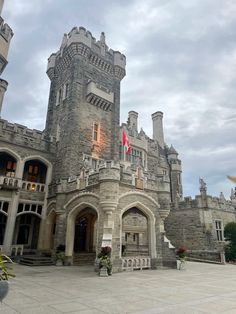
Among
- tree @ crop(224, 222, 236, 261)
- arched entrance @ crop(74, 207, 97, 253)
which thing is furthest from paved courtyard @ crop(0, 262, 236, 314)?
tree @ crop(224, 222, 236, 261)

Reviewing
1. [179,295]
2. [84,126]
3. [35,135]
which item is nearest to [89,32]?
[84,126]

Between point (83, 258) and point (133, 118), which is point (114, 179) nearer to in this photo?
point (83, 258)

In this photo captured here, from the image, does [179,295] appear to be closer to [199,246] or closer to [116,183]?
[116,183]

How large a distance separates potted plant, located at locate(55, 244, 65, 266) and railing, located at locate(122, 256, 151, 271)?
4475 millimetres

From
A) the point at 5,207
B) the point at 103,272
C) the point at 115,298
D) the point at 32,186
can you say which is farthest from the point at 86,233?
the point at 115,298

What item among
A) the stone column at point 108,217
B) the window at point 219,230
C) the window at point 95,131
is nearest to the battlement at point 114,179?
the stone column at point 108,217

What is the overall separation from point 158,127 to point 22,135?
2043cm

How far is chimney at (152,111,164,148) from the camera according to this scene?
3444 cm

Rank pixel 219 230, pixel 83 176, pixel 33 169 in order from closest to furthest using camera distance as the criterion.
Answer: pixel 83 176, pixel 33 169, pixel 219 230

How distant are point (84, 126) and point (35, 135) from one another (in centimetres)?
437

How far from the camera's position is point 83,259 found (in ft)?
57.9

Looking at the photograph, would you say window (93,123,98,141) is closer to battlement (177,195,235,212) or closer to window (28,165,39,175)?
window (28,165,39,175)

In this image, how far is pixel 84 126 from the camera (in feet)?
71.2

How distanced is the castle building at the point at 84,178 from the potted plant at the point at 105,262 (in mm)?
529
